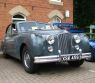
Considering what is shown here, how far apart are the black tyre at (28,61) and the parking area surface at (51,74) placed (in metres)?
0.17

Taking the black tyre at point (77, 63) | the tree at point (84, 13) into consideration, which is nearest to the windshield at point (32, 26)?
the black tyre at point (77, 63)

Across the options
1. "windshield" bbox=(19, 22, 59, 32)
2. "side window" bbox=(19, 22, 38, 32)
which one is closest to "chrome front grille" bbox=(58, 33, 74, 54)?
"windshield" bbox=(19, 22, 59, 32)

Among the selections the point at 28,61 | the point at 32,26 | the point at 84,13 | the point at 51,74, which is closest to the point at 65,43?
the point at 51,74

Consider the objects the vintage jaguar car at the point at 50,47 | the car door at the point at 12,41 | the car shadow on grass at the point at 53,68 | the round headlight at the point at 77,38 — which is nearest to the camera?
the vintage jaguar car at the point at 50,47

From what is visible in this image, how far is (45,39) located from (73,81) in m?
1.50

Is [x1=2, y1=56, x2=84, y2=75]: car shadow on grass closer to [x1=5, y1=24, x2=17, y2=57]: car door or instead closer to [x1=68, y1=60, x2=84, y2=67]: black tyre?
[x1=68, y1=60, x2=84, y2=67]: black tyre

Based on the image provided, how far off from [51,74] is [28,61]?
32.1 inches

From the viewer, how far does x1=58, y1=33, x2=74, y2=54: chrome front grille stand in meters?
7.89

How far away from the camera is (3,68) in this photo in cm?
913

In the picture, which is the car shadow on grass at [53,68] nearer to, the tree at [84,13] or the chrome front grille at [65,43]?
the chrome front grille at [65,43]

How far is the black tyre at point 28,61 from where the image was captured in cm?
788

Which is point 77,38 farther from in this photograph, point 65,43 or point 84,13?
point 84,13

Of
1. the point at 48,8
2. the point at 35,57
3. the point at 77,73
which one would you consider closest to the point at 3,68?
the point at 35,57

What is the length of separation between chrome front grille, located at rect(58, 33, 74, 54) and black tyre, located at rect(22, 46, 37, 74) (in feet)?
3.01
